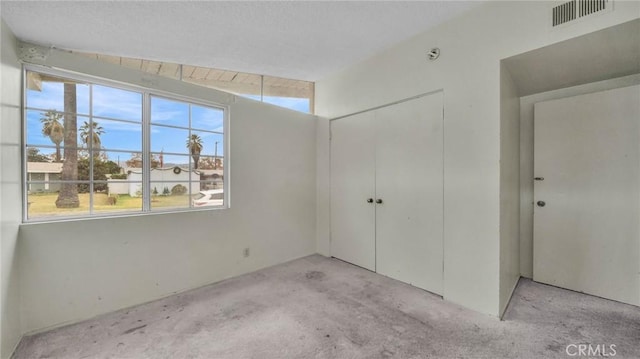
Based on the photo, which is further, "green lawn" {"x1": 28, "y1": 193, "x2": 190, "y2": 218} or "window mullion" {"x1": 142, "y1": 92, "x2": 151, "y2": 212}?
"window mullion" {"x1": 142, "y1": 92, "x2": 151, "y2": 212}

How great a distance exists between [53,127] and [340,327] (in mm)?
2928

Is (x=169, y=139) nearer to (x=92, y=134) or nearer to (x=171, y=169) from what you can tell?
(x=171, y=169)

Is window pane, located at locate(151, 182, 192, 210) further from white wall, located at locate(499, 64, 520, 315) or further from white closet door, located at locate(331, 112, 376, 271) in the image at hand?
white wall, located at locate(499, 64, 520, 315)

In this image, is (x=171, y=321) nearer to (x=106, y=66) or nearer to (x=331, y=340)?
(x=331, y=340)

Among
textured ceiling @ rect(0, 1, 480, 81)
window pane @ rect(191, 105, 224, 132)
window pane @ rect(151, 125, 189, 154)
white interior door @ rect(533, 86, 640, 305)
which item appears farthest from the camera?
window pane @ rect(191, 105, 224, 132)

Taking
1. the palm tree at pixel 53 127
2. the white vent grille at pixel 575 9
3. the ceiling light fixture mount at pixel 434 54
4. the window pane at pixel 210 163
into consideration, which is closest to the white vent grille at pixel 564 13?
the white vent grille at pixel 575 9

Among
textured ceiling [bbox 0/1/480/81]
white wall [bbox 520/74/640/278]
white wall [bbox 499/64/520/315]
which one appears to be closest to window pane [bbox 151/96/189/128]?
textured ceiling [bbox 0/1/480/81]

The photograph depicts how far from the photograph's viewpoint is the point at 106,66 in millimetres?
2254

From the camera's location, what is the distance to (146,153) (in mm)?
2488

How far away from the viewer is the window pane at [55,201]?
2.04 meters

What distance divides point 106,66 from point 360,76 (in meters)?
2.71

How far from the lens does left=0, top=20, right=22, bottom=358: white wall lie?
5.46 ft

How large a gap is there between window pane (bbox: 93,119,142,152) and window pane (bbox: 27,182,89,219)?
1.40 ft

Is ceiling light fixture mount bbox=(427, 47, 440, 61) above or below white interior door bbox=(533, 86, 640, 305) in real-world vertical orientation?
above
